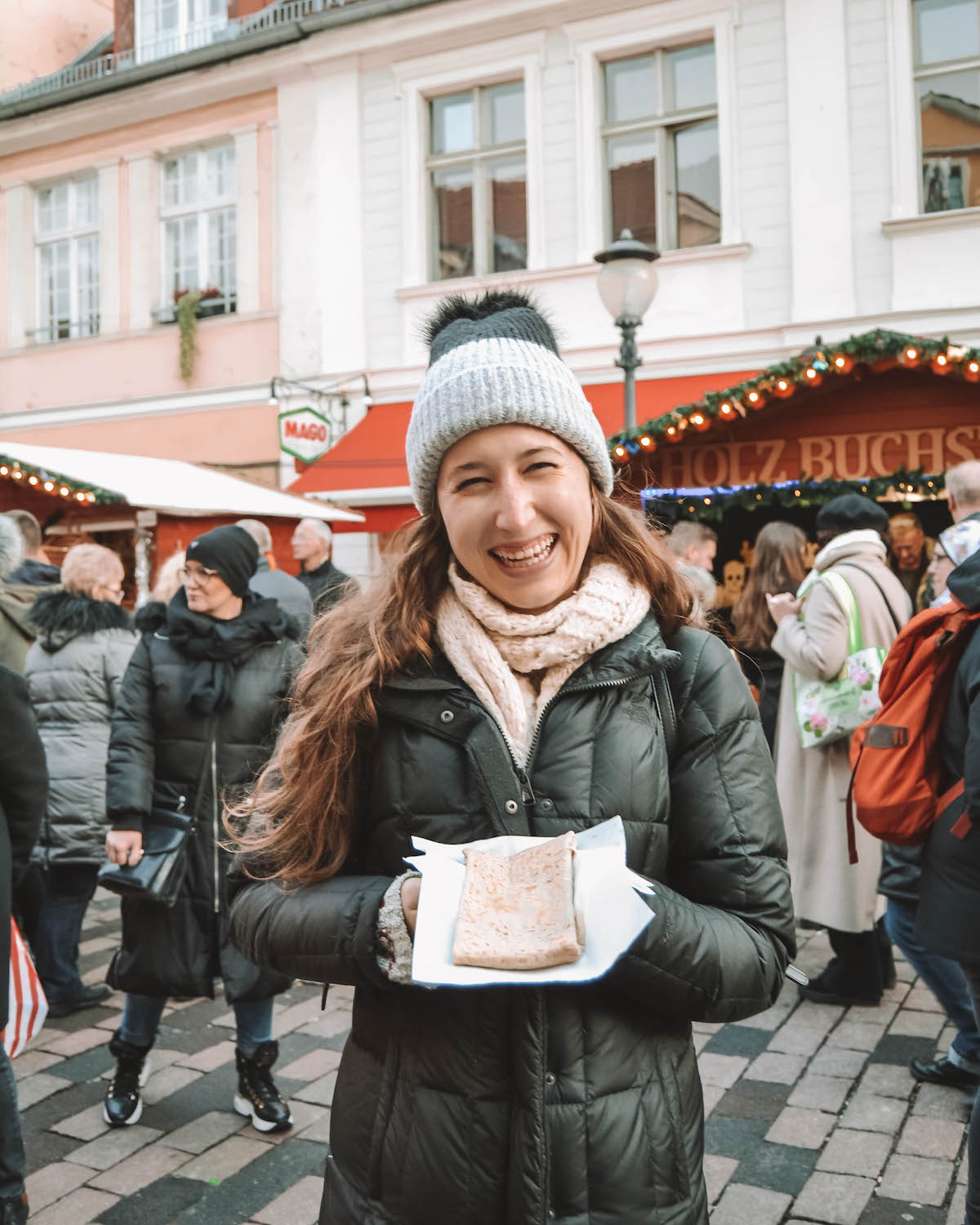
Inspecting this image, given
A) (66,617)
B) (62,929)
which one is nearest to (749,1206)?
(62,929)

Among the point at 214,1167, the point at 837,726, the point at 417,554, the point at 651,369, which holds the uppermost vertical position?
the point at 651,369

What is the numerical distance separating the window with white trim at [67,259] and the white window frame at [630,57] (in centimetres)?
680

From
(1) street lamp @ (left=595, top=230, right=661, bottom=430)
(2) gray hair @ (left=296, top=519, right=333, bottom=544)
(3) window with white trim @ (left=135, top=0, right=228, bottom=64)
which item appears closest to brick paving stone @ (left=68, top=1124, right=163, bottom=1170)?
(2) gray hair @ (left=296, top=519, right=333, bottom=544)

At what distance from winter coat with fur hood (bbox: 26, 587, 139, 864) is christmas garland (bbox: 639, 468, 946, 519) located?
11.3 feet

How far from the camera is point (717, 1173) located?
125 inches

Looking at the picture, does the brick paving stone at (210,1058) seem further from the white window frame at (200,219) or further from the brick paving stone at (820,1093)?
the white window frame at (200,219)

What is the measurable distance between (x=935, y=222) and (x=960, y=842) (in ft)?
28.3

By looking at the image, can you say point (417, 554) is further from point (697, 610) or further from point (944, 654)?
point (944, 654)

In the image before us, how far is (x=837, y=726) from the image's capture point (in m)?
4.44

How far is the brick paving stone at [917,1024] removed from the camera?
13.6 feet

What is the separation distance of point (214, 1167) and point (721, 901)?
94.5 inches

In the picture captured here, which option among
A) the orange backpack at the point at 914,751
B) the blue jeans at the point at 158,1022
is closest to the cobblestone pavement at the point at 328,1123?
the blue jeans at the point at 158,1022

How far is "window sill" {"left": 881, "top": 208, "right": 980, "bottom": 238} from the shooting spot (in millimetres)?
9664

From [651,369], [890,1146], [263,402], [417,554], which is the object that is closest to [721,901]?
[417,554]
